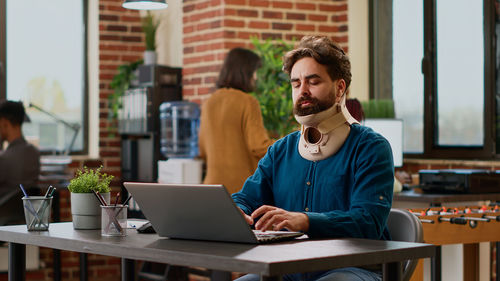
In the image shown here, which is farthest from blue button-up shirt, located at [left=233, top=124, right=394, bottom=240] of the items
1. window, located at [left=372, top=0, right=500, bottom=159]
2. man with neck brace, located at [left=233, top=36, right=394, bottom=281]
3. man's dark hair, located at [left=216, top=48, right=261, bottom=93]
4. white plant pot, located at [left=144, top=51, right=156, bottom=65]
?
white plant pot, located at [left=144, top=51, right=156, bottom=65]

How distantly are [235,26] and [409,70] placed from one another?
1.28m

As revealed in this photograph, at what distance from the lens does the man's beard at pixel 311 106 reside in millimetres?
2492

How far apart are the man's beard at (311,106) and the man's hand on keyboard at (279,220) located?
408 mm

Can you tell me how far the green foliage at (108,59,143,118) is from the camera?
6.45 m

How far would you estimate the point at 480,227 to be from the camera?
11.8 feet

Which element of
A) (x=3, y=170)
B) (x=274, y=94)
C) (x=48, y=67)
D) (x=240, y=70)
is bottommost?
(x=3, y=170)

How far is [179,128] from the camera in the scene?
5.94m

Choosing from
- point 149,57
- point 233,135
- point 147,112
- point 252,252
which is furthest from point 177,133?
point 252,252

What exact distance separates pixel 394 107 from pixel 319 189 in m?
3.33

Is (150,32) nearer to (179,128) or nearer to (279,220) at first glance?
(179,128)

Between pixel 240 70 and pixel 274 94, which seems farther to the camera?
pixel 274 94

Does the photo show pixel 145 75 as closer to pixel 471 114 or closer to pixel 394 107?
pixel 394 107

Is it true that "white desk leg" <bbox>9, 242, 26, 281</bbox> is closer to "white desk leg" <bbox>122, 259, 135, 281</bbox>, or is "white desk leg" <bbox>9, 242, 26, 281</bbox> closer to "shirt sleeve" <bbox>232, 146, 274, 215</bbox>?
"white desk leg" <bbox>122, 259, 135, 281</bbox>

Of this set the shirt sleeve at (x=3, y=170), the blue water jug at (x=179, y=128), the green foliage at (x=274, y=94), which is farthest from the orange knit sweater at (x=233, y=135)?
the shirt sleeve at (x=3, y=170)
